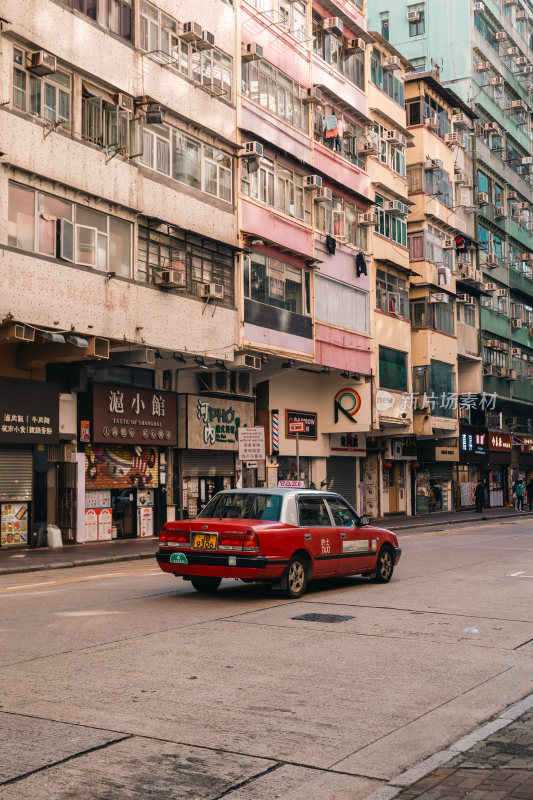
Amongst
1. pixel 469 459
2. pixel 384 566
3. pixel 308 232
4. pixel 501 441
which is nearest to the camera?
pixel 384 566

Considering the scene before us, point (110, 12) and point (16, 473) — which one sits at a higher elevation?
point (110, 12)

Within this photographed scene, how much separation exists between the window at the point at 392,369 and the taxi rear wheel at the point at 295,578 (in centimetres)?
2646

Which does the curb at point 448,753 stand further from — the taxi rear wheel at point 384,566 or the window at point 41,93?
the window at point 41,93

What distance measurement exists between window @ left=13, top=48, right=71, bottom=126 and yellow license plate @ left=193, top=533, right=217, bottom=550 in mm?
12780

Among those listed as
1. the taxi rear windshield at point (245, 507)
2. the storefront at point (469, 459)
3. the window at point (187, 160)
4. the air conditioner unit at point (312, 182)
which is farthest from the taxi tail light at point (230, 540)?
the storefront at point (469, 459)

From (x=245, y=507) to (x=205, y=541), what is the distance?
39.7 inches

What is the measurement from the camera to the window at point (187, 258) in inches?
996

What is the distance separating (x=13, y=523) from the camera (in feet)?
77.6

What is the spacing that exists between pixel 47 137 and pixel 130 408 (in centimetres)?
800

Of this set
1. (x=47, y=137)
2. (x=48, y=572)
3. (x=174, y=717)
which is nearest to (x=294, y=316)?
(x=47, y=137)

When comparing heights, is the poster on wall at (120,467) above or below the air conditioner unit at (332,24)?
below

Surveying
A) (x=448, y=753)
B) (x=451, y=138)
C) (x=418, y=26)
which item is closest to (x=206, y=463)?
(x=448, y=753)

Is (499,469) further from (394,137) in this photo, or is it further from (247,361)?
(247,361)

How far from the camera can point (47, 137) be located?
71.7ft
